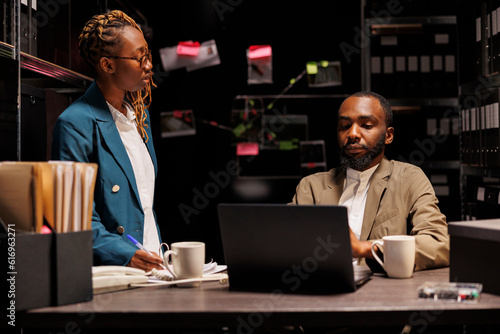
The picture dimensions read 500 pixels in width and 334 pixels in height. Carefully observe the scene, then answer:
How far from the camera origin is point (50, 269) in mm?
1061

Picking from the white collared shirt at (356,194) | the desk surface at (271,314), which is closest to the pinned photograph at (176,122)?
the white collared shirt at (356,194)

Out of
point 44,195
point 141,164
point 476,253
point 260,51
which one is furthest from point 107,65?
point 260,51

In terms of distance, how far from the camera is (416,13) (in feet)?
10.8

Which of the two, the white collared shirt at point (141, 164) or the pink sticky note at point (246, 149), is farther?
the pink sticky note at point (246, 149)

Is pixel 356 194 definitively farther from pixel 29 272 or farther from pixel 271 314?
pixel 29 272

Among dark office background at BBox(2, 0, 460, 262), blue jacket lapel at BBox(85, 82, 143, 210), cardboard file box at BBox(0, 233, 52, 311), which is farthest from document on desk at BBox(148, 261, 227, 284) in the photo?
dark office background at BBox(2, 0, 460, 262)

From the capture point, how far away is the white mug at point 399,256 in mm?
1303

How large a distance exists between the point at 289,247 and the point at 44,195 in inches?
20.8

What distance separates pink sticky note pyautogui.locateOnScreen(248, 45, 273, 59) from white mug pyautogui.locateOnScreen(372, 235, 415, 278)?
8.24ft

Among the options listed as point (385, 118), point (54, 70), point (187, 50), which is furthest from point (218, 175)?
point (385, 118)

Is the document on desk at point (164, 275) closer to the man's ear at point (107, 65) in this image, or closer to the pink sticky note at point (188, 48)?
the man's ear at point (107, 65)

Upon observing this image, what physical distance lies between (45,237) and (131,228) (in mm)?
663

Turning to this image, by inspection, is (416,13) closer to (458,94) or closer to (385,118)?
(458,94)

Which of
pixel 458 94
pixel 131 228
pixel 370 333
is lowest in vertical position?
pixel 370 333
